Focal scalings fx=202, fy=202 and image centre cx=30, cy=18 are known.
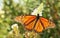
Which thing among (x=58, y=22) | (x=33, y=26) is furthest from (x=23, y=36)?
(x=58, y=22)

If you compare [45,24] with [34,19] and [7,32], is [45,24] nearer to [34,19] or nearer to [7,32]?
[34,19]

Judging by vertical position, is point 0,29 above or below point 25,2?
below

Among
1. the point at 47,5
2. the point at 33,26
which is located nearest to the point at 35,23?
the point at 33,26
